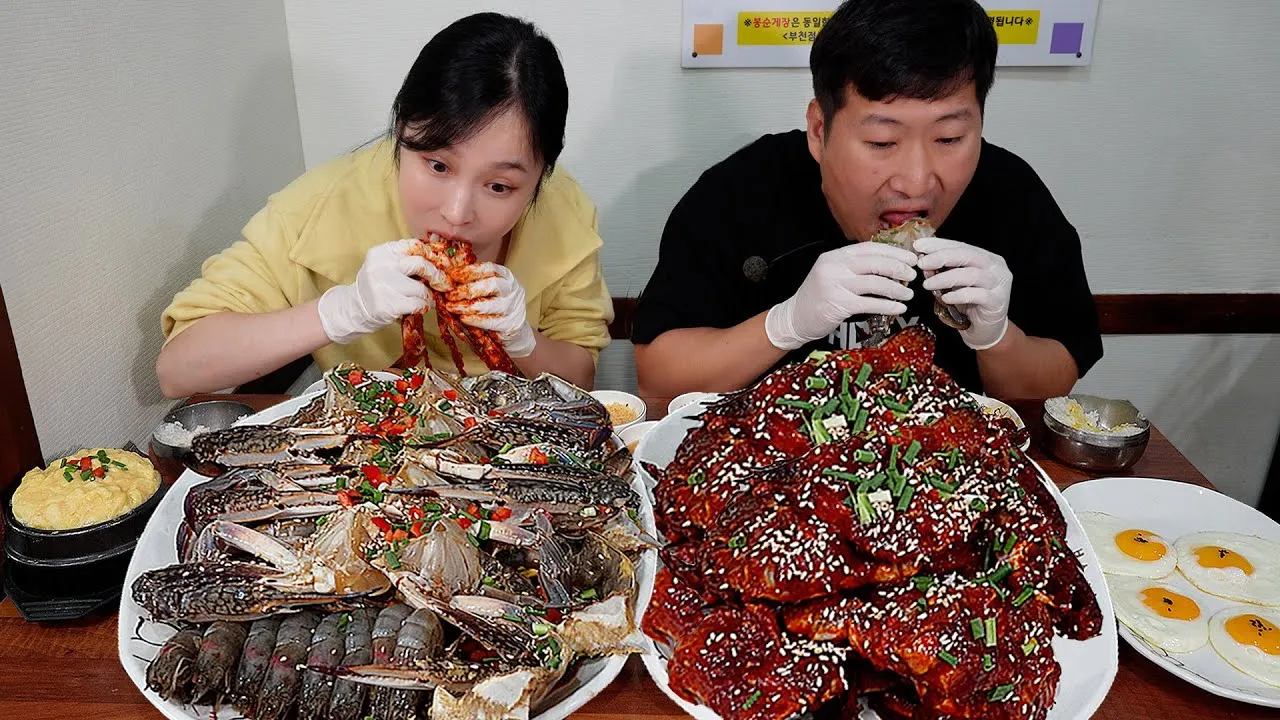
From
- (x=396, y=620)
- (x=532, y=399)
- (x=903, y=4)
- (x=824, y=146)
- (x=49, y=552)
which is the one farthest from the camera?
(x=824, y=146)

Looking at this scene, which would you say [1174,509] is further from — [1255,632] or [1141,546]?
[1255,632]

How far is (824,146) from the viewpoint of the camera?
86.7 inches

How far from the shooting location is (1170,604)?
1.40 meters

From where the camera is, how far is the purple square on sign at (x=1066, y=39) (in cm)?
315

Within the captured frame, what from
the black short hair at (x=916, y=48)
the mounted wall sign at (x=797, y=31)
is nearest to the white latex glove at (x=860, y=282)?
the black short hair at (x=916, y=48)

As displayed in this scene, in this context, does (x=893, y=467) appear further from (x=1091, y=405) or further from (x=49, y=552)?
(x=49, y=552)

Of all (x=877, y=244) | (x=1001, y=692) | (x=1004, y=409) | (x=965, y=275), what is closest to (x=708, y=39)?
(x=877, y=244)

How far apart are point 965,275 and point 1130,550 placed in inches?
28.1

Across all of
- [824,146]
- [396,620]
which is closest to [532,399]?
[396,620]

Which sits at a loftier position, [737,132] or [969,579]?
[737,132]

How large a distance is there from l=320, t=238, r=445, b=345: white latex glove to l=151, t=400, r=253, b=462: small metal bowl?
0.93 feet

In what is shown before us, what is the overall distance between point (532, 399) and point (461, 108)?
0.71m

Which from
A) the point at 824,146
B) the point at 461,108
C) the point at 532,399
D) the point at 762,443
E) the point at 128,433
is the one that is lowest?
the point at 128,433

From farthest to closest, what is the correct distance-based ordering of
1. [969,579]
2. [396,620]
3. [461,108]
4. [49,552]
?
[461,108]
[49,552]
[396,620]
[969,579]
